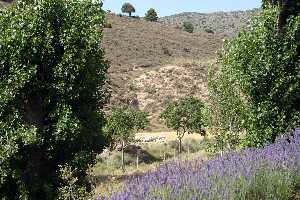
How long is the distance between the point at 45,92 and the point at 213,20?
450 feet

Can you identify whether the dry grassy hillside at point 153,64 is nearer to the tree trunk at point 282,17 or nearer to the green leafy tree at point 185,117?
the green leafy tree at point 185,117

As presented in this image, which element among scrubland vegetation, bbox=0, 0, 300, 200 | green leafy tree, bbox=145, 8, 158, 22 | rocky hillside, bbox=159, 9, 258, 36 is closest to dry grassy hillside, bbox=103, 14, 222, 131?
green leafy tree, bbox=145, 8, 158, 22

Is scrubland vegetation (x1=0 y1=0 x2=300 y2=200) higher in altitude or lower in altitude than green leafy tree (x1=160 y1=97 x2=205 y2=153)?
higher

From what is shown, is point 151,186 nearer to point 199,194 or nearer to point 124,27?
point 199,194

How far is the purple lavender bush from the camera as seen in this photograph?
5.40 meters

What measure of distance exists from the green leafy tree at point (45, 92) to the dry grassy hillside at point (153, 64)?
179 ft

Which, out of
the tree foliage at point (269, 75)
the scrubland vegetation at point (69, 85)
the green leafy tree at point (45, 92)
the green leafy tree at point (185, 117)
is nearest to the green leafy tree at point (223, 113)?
the scrubland vegetation at point (69, 85)

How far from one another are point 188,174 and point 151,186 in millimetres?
824

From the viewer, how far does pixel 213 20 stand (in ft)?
478

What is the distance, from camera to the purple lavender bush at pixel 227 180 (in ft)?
17.7

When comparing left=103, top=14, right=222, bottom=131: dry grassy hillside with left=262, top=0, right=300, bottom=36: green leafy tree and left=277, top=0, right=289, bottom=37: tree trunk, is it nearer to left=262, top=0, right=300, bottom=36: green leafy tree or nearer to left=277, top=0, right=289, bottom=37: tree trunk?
left=262, top=0, right=300, bottom=36: green leafy tree

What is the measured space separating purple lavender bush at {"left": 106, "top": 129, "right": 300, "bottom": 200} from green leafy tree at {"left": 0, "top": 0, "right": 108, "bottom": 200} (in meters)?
5.49

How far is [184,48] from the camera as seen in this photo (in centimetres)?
9006

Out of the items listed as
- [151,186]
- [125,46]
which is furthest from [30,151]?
[125,46]
